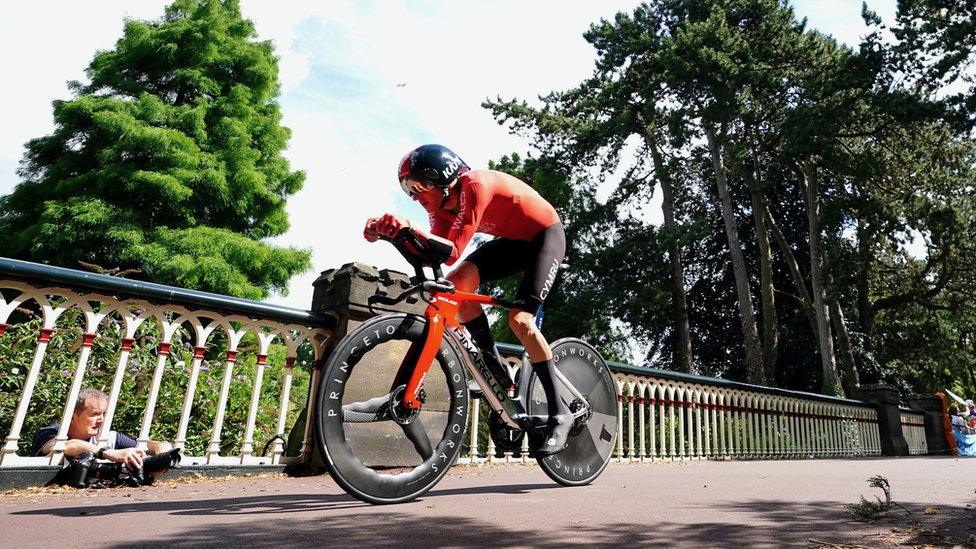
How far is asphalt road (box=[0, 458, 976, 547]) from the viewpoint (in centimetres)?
215

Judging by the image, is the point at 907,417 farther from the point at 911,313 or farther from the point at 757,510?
the point at 757,510

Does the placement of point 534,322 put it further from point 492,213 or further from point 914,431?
point 914,431

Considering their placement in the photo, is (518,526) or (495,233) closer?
(518,526)

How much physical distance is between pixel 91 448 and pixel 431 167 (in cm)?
267

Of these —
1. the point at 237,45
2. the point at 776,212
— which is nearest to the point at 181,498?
the point at 237,45

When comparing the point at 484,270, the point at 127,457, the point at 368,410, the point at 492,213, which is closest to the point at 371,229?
the point at 492,213

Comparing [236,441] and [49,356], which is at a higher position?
[49,356]

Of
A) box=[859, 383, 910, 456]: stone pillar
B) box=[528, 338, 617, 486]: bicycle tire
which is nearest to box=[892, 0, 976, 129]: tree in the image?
box=[859, 383, 910, 456]: stone pillar

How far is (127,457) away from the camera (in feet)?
11.8

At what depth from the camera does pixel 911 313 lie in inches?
1035

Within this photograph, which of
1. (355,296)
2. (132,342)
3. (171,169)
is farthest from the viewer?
(171,169)

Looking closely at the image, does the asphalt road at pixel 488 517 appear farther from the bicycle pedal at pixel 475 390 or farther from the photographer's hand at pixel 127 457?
the bicycle pedal at pixel 475 390

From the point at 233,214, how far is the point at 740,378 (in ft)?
69.0

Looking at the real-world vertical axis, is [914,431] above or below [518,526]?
above
